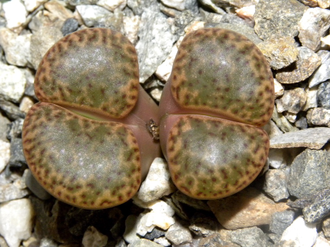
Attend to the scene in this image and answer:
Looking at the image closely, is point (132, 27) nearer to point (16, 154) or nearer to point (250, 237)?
point (16, 154)

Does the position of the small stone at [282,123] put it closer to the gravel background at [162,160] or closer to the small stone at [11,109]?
the gravel background at [162,160]

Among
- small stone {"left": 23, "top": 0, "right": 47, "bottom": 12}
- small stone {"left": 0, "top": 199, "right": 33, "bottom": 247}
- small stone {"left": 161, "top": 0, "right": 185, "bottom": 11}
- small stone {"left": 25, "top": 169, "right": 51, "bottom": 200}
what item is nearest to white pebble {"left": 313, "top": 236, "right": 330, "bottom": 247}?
small stone {"left": 161, "top": 0, "right": 185, "bottom": 11}

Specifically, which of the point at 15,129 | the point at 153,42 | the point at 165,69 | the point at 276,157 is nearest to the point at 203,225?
the point at 276,157

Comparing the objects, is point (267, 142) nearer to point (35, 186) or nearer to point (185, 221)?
point (185, 221)

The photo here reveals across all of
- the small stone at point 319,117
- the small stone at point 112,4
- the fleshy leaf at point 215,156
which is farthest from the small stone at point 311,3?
the small stone at point 112,4

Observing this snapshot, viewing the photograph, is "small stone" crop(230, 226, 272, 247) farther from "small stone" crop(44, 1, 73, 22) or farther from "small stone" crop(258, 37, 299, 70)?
"small stone" crop(44, 1, 73, 22)

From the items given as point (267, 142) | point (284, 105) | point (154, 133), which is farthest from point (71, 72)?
point (284, 105)
